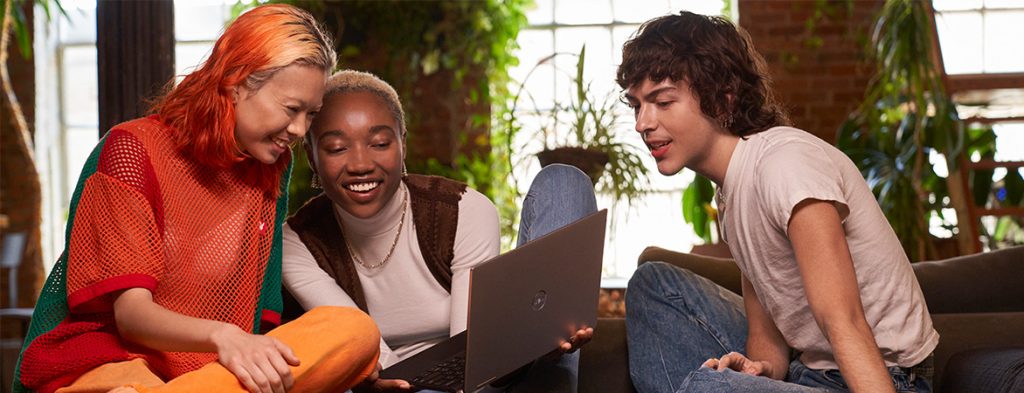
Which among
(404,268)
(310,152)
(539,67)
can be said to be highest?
(539,67)

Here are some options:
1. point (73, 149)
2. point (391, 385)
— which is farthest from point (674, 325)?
point (73, 149)

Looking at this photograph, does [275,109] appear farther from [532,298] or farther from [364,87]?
[532,298]

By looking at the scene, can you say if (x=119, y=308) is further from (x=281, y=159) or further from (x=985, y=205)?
(x=985, y=205)

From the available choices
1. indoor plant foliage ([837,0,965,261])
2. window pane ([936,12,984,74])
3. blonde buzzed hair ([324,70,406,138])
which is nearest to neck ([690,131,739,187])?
blonde buzzed hair ([324,70,406,138])

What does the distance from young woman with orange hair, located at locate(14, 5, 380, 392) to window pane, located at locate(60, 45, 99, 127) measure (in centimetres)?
513

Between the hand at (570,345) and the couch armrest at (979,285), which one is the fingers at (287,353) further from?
the couch armrest at (979,285)

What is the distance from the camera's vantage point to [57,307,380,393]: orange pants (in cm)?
132

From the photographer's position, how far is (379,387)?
1.65 meters

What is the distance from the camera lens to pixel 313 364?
53.8 inches

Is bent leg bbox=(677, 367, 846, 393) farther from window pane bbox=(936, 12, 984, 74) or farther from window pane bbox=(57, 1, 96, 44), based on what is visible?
window pane bbox=(57, 1, 96, 44)

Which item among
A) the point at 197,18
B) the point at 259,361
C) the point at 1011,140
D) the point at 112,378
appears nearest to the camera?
the point at 259,361

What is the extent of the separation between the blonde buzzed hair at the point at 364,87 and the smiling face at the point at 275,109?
0.27 meters

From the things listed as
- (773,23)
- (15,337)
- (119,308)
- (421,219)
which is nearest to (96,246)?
(119,308)

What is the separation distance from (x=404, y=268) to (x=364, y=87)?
1.19ft
